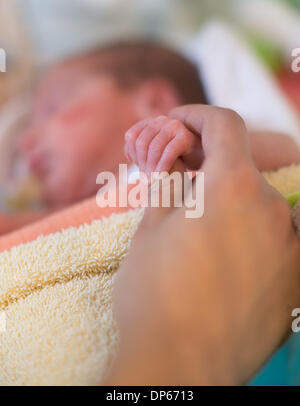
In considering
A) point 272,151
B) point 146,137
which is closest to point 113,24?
point 272,151

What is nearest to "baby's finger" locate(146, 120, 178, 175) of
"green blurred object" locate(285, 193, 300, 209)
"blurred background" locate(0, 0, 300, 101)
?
"green blurred object" locate(285, 193, 300, 209)

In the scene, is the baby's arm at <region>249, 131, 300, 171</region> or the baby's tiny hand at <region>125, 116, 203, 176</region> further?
the baby's arm at <region>249, 131, 300, 171</region>

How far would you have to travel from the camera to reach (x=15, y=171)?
113 cm

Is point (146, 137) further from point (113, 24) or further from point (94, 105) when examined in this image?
point (113, 24)

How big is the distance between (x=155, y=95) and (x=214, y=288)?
66cm

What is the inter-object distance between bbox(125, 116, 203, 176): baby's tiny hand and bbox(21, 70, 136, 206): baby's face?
0.29m

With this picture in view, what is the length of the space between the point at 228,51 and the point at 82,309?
2.75ft

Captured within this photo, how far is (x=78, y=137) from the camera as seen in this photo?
91cm

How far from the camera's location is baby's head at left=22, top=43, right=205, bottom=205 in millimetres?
892

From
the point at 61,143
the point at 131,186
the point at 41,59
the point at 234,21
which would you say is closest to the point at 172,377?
the point at 131,186

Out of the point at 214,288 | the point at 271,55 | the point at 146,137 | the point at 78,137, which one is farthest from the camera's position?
the point at 271,55

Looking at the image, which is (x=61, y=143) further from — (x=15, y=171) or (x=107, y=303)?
(x=107, y=303)

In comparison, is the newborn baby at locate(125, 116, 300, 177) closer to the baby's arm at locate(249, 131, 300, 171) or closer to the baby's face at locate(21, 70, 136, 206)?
the baby's arm at locate(249, 131, 300, 171)
